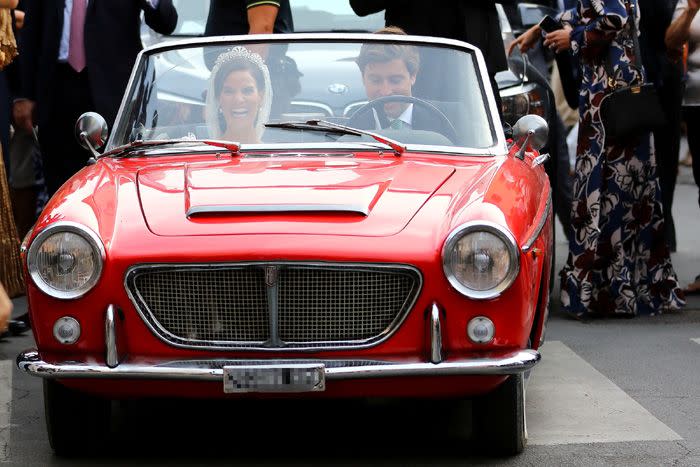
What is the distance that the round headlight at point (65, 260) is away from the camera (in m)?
5.12

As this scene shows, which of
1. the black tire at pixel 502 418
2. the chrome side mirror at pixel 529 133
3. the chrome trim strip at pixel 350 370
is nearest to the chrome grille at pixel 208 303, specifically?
the chrome trim strip at pixel 350 370

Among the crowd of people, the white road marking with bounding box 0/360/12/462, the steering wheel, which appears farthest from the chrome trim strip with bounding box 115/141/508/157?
the crowd of people

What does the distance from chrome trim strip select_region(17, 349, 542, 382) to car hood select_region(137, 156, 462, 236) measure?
17.7 inches

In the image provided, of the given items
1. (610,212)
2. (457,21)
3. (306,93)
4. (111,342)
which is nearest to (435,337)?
(111,342)

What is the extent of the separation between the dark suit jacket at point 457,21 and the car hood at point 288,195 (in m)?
2.81

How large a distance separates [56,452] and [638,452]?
2.11 m

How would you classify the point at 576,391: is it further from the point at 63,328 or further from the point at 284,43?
the point at 63,328

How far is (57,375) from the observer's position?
16.8ft

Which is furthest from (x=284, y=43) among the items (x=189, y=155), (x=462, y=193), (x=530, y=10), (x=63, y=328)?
(x=530, y=10)

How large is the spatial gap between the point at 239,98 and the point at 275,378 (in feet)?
5.76

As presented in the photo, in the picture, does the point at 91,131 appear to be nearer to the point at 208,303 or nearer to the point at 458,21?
the point at 208,303

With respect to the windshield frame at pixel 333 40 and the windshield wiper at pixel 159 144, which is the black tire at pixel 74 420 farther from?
the windshield frame at pixel 333 40

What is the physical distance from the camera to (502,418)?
5402mm

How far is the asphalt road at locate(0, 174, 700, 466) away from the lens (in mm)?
5547
